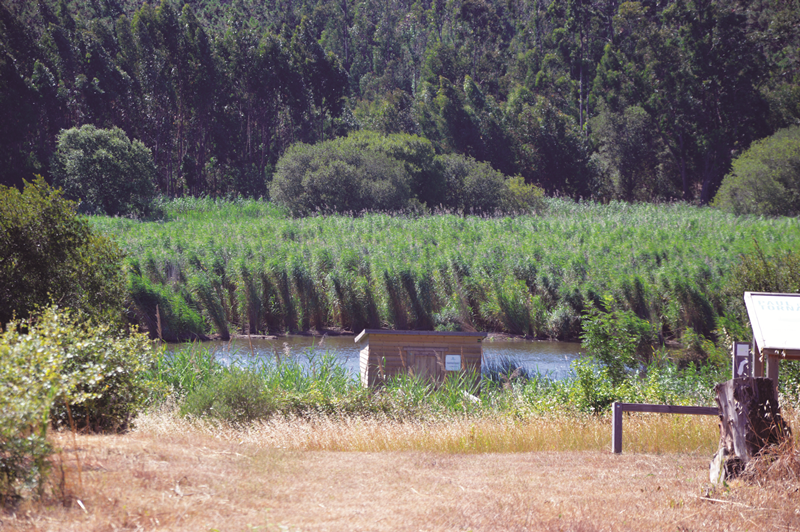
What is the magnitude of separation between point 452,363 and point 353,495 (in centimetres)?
1001

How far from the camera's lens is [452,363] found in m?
16.5

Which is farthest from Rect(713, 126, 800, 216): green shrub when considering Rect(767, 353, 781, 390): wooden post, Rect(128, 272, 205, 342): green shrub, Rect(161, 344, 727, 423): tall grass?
Rect(767, 353, 781, 390): wooden post

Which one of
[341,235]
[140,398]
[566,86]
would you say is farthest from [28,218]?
[566,86]

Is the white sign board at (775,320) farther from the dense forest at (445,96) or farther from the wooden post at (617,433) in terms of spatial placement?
the dense forest at (445,96)

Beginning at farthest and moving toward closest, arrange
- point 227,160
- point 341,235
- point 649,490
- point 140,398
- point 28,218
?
point 227,160 < point 341,235 < point 28,218 < point 140,398 < point 649,490

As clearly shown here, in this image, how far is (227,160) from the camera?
65.2 metres

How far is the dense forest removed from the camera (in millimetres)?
56500

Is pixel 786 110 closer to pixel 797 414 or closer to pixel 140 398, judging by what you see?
pixel 797 414

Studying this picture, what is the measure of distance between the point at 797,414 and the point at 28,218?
13.4 m

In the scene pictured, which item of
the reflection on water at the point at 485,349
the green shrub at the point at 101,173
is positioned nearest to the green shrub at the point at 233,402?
the reflection on water at the point at 485,349

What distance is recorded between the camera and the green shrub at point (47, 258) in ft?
45.1

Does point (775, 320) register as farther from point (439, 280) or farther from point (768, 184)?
point (768, 184)

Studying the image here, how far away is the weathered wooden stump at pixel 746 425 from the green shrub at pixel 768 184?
43848 millimetres

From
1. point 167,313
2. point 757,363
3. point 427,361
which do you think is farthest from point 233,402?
point 167,313
